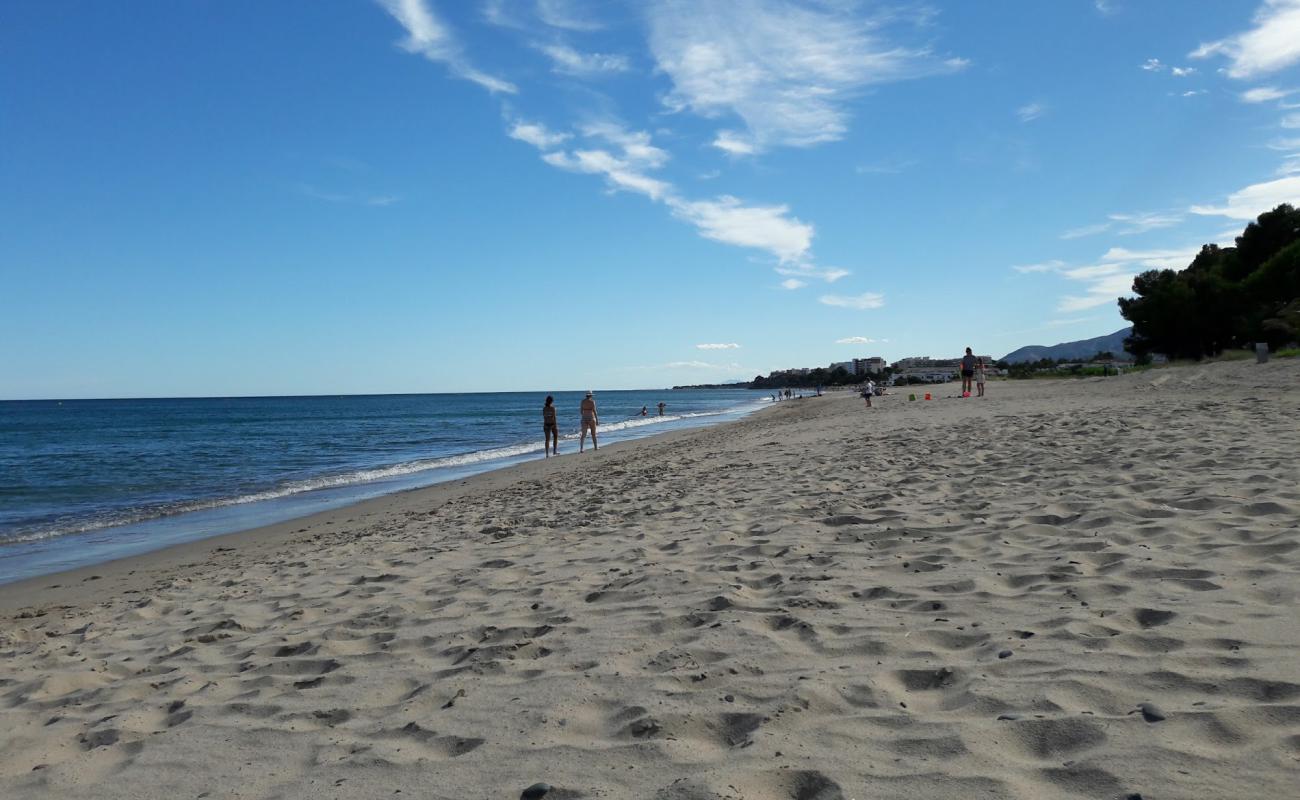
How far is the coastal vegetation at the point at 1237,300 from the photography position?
3538cm

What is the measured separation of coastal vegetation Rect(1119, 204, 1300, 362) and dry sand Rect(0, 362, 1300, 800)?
36.4m

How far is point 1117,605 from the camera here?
11.9 feet

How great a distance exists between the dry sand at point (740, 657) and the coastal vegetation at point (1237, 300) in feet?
120

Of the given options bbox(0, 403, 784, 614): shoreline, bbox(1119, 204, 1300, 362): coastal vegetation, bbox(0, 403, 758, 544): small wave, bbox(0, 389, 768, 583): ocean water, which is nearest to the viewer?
bbox(0, 403, 784, 614): shoreline

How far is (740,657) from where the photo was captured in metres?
3.46

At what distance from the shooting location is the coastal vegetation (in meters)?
35.4

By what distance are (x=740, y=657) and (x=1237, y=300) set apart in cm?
4840

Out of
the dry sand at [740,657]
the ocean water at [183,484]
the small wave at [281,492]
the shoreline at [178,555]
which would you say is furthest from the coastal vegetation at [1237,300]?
the shoreline at [178,555]

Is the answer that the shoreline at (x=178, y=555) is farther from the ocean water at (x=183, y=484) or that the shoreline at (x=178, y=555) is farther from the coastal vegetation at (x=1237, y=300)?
the coastal vegetation at (x=1237, y=300)

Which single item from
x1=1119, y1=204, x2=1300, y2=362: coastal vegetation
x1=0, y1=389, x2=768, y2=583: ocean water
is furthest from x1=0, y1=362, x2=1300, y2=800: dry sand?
x1=1119, y1=204, x2=1300, y2=362: coastal vegetation

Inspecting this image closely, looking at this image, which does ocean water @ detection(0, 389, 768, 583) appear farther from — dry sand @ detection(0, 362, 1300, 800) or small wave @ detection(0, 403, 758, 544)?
dry sand @ detection(0, 362, 1300, 800)

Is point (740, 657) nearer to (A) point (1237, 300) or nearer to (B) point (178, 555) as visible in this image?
(B) point (178, 555)

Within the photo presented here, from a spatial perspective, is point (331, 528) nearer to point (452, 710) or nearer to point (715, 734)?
point (452, 710)

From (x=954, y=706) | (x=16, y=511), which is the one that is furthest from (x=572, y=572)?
(x=16, y=511)
